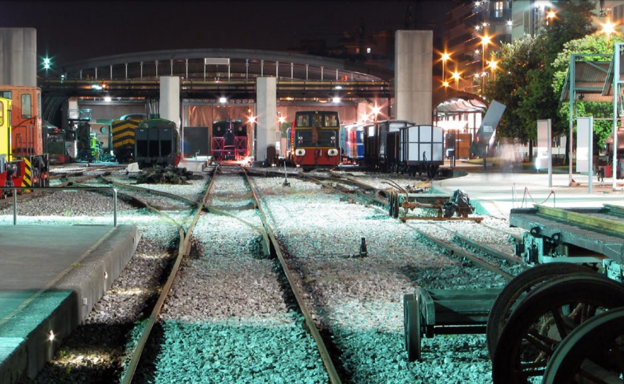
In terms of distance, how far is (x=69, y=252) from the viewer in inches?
448

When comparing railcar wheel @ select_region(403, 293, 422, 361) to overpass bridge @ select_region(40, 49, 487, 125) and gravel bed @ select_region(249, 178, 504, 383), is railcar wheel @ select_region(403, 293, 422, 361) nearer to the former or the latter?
gravel bed @ select_region(249, 178, 504, 383)

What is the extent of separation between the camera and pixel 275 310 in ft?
29.5

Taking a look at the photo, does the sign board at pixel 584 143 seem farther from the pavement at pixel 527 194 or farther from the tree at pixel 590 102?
the tree at pixel 590 102

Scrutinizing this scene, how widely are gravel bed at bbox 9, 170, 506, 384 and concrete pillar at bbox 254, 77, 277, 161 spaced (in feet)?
134

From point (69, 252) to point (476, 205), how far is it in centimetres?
1248

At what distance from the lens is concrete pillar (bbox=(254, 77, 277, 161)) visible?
2303 inches

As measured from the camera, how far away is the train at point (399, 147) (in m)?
39.3

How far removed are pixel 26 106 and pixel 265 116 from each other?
33780mm

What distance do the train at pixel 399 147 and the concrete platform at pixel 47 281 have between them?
26.1 meters

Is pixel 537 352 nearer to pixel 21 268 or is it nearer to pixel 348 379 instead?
pixel 348 379

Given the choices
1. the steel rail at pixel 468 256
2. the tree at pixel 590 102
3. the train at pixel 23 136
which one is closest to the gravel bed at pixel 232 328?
the steel rail at pixel 468 256

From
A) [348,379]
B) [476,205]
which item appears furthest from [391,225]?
[348,379]

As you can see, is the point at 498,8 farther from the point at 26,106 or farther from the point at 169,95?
the point at 26,106

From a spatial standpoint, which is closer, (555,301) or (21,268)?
(555,301)
